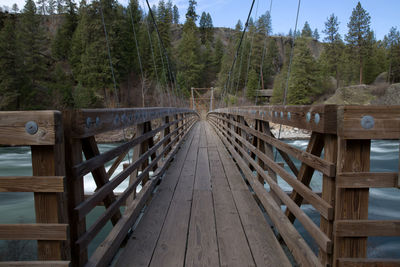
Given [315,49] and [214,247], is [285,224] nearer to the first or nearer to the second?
[214,247]

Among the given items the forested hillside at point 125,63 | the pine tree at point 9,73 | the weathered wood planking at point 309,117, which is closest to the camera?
the weathered wood planking at point 309,117

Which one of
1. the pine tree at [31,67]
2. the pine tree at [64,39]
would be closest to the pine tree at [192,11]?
the pine tree at [64,39]

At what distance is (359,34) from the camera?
906 inches

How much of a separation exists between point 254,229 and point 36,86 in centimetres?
1900

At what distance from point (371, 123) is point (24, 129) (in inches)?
51.2

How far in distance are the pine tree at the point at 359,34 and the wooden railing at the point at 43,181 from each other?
83.9 ft

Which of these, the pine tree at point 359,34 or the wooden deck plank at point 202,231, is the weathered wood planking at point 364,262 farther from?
the pine tree at point 359,34

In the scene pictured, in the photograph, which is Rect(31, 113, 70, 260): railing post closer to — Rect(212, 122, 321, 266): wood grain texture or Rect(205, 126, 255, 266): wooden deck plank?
Rect(205, 126, 255, 266): wooden deck plank

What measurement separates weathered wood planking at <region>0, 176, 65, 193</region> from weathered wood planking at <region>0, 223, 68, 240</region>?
144 mm

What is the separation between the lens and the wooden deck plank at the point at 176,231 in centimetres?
166

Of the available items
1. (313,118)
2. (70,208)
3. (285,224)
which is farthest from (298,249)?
(70,208)

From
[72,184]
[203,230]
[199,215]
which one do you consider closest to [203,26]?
[199,215]

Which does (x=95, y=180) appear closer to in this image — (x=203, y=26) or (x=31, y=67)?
(x=31, y=67)

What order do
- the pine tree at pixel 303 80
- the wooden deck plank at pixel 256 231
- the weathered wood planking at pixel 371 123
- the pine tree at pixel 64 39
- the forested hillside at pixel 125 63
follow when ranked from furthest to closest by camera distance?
the pine tree at pixel 64 39 < the pine tree at pixel 303 80 < the forested hillside at pixel 125 63 < the wooden deck plank at pixel 256 231 < the weathered wood planking at pixel 371 123
